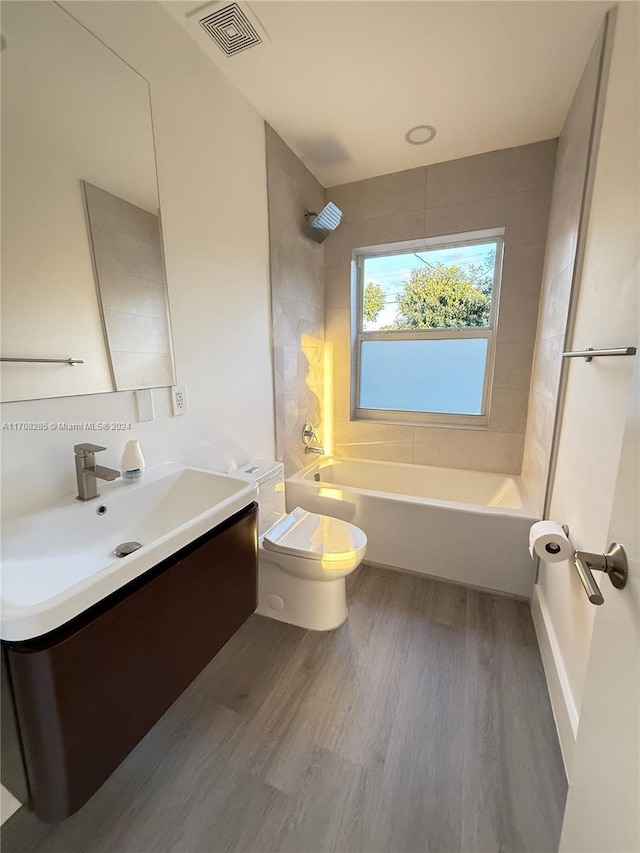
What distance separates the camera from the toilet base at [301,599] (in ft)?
5.25

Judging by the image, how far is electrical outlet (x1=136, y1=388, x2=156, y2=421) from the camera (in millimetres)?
1294

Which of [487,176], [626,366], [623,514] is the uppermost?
[487,176]

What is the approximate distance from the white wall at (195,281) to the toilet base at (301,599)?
1.97 feet

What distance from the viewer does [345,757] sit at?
115cm

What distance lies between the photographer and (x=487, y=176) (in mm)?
2135

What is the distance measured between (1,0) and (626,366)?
6.20 feet

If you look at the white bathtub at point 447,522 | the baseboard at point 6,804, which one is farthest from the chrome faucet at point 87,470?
the white bathtub at point 447,522

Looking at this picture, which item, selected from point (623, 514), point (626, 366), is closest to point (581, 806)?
point (623, 514)

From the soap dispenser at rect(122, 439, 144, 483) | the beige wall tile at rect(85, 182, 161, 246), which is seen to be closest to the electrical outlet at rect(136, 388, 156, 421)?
the soap dispenser at rect(122, 439, 144, 483)

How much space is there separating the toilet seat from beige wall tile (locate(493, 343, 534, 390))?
4.76 ft

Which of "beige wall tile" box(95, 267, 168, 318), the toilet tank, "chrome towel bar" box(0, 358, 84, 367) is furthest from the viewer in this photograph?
the toilet tank

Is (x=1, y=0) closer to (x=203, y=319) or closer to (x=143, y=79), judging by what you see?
(x=143, y=79)

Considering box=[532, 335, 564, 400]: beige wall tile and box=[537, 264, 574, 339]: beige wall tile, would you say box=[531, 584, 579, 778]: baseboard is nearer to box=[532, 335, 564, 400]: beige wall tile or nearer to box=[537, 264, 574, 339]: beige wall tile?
box=[532, 335, 564, 400]: beige wall tile

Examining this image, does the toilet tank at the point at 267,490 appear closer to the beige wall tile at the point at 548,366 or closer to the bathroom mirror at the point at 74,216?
the bathroom mirror at the point at 74,216
